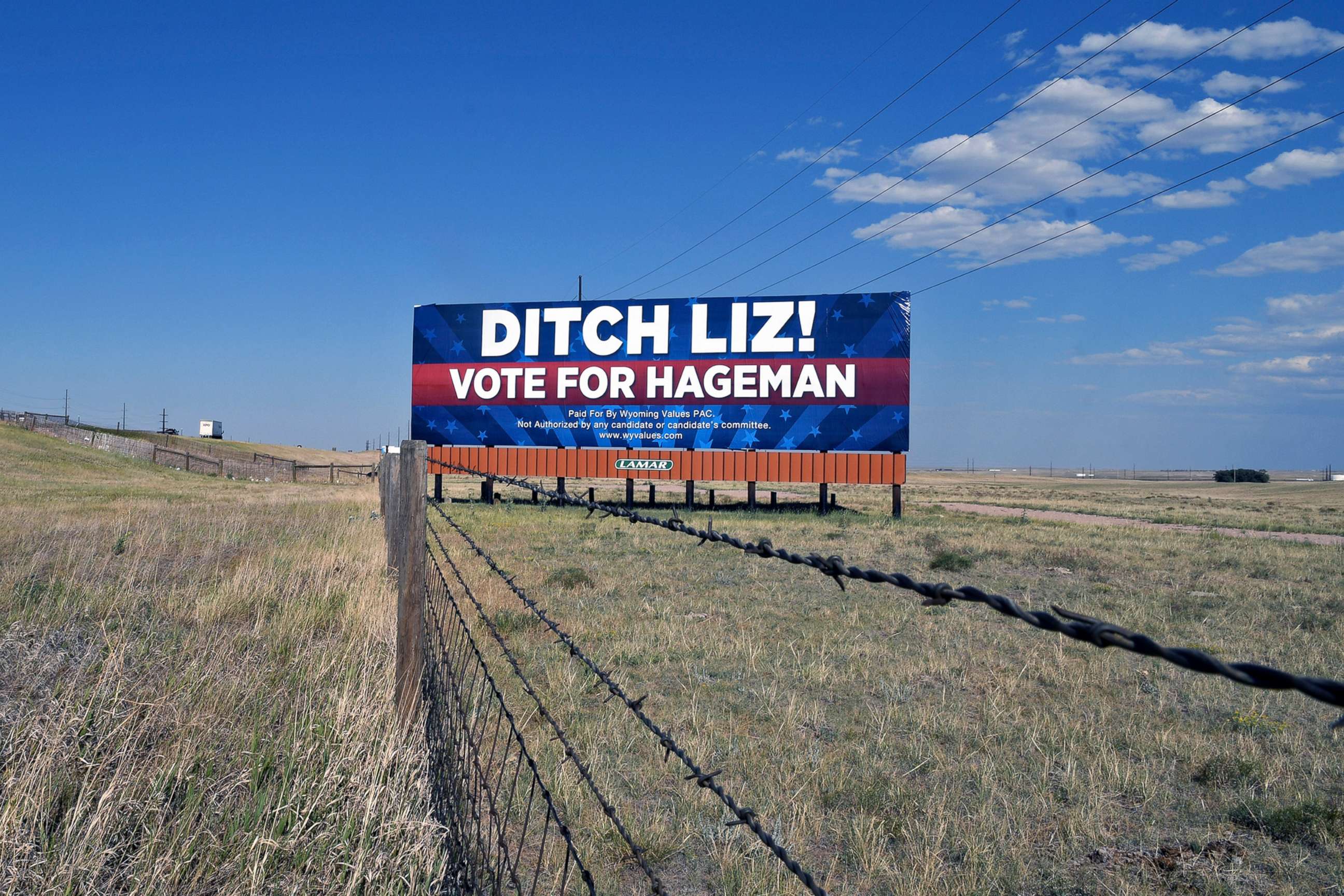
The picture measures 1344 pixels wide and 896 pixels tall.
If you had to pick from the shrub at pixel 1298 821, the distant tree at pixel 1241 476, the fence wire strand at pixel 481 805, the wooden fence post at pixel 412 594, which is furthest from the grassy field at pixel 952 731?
the distant tree at pixel 1241 476

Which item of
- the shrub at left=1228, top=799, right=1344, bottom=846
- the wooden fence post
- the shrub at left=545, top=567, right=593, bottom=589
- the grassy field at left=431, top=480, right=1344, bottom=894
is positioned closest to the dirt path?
the grassy field at left=431, top=480, right=1344, bottom=894

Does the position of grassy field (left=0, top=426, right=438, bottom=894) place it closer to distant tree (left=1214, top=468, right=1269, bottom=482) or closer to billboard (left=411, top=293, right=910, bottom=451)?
billboard (left=411, top=293, right=910, bottom=451)

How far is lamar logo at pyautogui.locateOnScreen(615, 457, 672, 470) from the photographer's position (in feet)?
90.5

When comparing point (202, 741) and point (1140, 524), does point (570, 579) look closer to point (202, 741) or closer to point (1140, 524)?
point (202, 741)

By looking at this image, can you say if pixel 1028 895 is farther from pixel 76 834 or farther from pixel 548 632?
pixel 548 632

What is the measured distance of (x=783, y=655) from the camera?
902 cm

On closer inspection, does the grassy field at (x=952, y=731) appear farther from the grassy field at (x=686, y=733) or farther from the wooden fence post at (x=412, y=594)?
the wooden fence post at (x=412, y=594)

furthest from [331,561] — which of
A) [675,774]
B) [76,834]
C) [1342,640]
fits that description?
[1342,640]

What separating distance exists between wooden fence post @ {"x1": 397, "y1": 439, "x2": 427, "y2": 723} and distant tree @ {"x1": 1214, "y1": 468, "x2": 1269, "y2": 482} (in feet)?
396

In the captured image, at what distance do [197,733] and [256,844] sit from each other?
121 centimetres

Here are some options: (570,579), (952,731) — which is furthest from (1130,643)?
(570,579)

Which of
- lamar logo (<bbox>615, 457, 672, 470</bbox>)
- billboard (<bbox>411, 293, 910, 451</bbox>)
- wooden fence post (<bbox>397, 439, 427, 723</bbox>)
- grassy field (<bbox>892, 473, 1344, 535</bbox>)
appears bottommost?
grassy field (<bbox>892, 473, 1344, 535</bbox>)

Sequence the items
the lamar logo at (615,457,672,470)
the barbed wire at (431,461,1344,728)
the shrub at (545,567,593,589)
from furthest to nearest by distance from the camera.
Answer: the lamar logo at (615,457,672,470) < the shrub at (545,567,593,589) < the barbed wire at (431,461,1344,728)

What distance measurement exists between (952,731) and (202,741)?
16.6 ft
